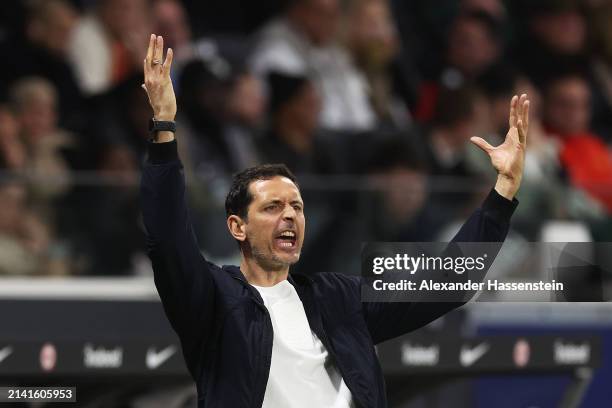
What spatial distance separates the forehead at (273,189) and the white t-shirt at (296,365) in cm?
27

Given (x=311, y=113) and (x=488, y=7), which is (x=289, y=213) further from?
(x=488, y=7)

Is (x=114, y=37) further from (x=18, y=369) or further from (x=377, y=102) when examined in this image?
(x=18, y=369)

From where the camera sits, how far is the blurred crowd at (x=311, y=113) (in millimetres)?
7012

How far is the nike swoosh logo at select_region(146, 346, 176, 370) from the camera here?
5.85 m

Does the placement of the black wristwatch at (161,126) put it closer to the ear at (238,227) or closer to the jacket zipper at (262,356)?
the ear at (238,227)

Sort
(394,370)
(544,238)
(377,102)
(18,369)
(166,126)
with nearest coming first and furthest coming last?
(166,126) → (18,369) → (394,370) → (544,238) → (377,102)

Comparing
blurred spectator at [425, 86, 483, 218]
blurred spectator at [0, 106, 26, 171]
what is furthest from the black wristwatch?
blurred spectator at [425, 86, 483, 218]

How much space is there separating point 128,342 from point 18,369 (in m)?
0.52

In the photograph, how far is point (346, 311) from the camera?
4023 millimetres

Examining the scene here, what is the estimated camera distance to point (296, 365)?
381 cm

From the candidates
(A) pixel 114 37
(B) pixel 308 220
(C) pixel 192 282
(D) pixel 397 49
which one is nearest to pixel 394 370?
(B) pixel 308 220

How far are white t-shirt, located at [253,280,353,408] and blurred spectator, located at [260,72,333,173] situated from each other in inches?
169

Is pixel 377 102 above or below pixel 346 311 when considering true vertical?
above

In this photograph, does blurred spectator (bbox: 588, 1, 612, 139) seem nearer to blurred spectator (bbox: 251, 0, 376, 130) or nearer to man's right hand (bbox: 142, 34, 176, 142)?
blurred spectator (bbox: 251, 0, 376, 130)
